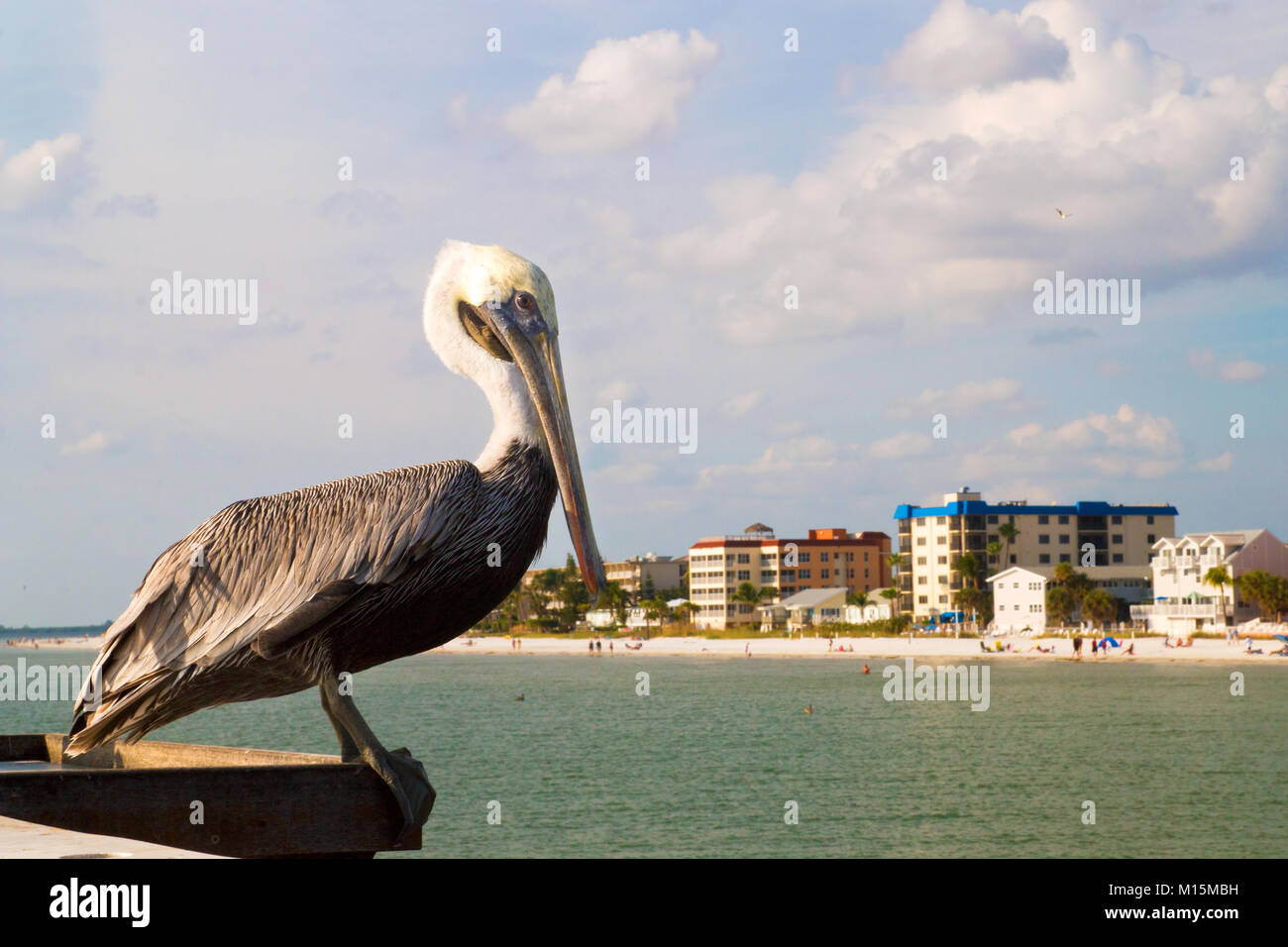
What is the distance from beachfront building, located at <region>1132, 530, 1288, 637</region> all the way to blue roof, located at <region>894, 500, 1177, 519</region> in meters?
18.7

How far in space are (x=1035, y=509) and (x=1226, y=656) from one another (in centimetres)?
3313

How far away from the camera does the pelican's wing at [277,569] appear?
17.1 ft

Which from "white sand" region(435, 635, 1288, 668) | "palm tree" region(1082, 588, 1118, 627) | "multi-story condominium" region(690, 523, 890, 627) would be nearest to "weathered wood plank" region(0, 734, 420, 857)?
"white sand" region(435, 635, 1288, 668)

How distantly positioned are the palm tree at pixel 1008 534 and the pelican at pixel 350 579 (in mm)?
123723

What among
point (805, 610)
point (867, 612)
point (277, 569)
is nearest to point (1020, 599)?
point (867, 612)

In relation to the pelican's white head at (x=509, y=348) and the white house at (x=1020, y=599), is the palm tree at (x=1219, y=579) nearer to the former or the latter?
the white house at (x=1020, y=599)

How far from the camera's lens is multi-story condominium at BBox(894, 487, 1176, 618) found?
127m

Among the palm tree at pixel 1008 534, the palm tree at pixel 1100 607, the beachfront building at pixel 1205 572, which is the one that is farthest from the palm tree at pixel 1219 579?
the palm tree at pixel 1008 534

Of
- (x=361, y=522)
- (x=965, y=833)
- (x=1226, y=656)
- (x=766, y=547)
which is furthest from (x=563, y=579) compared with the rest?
(x=361, y=522)

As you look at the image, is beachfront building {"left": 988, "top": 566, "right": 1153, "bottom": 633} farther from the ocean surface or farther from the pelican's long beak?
the pelican's long beak

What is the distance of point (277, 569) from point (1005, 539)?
12691 cm

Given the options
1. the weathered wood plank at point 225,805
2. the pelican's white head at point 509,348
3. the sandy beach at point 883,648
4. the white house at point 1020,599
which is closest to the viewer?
the weathered wood plank at point 225,805

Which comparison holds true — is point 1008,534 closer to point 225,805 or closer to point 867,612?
point 867,612
